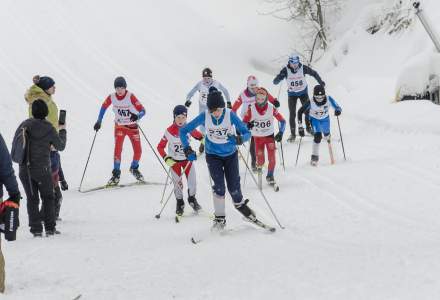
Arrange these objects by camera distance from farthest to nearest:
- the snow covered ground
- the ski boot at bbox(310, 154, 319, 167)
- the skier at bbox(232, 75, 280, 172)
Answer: the skier at bbox(232, 75, 280, 172)
the ski boot at bbox(310, 154, 319, 167)
the snow covered ground

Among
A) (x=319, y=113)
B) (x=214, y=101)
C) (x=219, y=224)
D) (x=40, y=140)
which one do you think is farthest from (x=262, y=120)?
(x=40, y=140)

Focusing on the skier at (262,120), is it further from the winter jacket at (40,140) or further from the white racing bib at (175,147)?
the winter jacket at (40,140)

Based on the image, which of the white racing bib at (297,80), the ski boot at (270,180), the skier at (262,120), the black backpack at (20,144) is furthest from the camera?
the white racing bib at (297,80)

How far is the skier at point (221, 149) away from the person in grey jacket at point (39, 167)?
5.84ft

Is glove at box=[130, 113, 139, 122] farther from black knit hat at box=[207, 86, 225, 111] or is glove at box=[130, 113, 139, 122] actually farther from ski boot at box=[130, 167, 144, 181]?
black knit hat at box=[207, 86, 225, 111]

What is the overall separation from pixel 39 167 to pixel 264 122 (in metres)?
4.35

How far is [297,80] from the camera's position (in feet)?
44.5

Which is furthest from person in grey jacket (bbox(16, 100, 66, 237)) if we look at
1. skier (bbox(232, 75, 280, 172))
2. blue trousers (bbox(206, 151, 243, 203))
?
skier (bbox(232, 75, 280, 172))

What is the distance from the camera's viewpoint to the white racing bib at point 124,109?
36.0 ft

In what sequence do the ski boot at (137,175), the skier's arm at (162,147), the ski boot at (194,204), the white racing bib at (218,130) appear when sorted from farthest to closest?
the ski boot at (137,175), the ski boot at (194,204), the skier's arm at (162,147), the white racing bib at (218,130)

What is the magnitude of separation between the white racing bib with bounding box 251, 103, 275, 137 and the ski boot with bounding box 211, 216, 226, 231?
300cm

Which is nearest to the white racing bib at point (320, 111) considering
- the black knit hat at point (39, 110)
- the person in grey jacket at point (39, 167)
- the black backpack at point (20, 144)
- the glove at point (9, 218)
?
the person in grey jacket at point (39, 167)

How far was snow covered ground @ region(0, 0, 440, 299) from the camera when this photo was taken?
5254 mm

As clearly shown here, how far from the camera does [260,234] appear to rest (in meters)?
7.12
